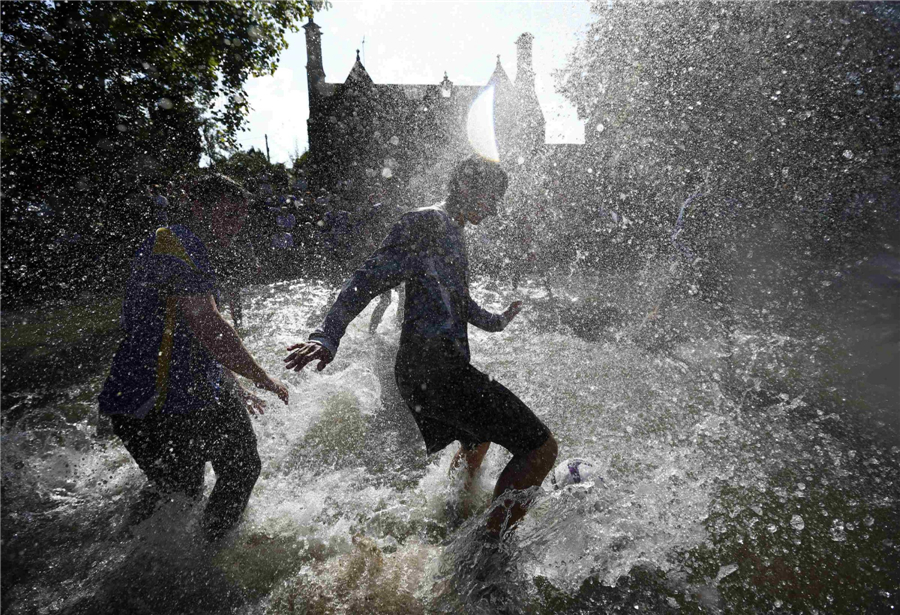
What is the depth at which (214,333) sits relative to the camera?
204 cm

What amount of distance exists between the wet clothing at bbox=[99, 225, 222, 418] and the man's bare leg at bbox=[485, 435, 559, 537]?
65.2 inches

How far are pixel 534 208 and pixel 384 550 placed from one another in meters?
12.4

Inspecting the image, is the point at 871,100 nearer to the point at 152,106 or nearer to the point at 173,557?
the point at 173,557

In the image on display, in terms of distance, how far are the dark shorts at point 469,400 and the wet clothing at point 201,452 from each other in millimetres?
997

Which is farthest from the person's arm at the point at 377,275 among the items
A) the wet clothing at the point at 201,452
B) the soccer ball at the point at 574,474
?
the soccer ball at the point at 574,474

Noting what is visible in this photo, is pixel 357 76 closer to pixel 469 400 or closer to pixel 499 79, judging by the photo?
pixel 499 79

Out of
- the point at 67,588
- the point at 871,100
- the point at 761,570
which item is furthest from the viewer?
the point at 871,100

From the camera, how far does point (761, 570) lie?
239 cm

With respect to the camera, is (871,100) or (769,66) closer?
(871,100)

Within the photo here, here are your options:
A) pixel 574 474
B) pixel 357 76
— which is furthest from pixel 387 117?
pixel 574 474

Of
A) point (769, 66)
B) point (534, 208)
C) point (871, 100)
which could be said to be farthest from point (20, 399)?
point (871, 100)

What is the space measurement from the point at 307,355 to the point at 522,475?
1.21m

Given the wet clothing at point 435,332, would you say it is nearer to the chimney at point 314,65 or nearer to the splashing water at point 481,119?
the splashing water at point 481,119

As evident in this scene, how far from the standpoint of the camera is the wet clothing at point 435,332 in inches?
82.6
